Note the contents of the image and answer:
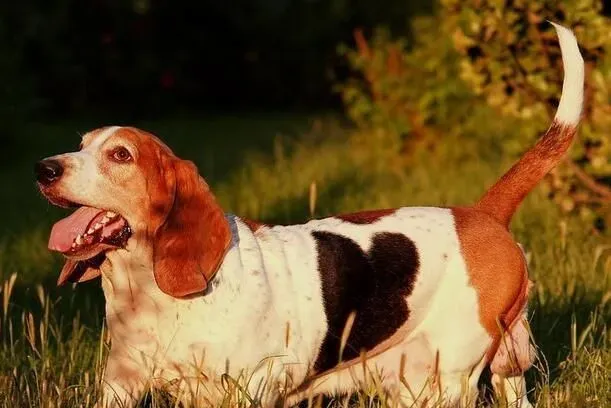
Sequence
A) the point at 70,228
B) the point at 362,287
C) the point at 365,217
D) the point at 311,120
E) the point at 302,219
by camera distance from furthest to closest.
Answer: the point at 311,120 < the point at 302,219 < the point at 365,217 < the point at 362,287 < the point at 70,228

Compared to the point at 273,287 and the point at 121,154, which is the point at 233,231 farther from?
the point at 121,154

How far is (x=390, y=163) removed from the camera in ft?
34.5

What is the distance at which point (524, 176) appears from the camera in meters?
4.78

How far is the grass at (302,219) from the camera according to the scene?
4637 mm

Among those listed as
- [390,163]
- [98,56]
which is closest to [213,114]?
[98,56]

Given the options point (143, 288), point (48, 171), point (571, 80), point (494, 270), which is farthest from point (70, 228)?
point (571, 80)

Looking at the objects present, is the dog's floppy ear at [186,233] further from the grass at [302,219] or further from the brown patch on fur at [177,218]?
the grass at [302,219]

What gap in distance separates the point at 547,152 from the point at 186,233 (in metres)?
1.55

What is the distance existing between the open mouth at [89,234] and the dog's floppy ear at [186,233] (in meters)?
0.14

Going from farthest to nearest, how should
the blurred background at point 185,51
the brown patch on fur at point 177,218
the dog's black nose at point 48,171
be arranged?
1. the blurred background at point 185,51
2. the brown patch on fur at point 177,218
3. the dog's black nose at point 48,171

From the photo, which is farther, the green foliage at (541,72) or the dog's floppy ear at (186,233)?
the green foliage at (541,72)

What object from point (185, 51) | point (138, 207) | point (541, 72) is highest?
point (541, 72)

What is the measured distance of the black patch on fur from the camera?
4.39 m

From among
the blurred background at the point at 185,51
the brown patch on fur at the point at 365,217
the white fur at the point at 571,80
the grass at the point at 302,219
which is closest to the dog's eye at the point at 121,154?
the grass at the point at 302,219
